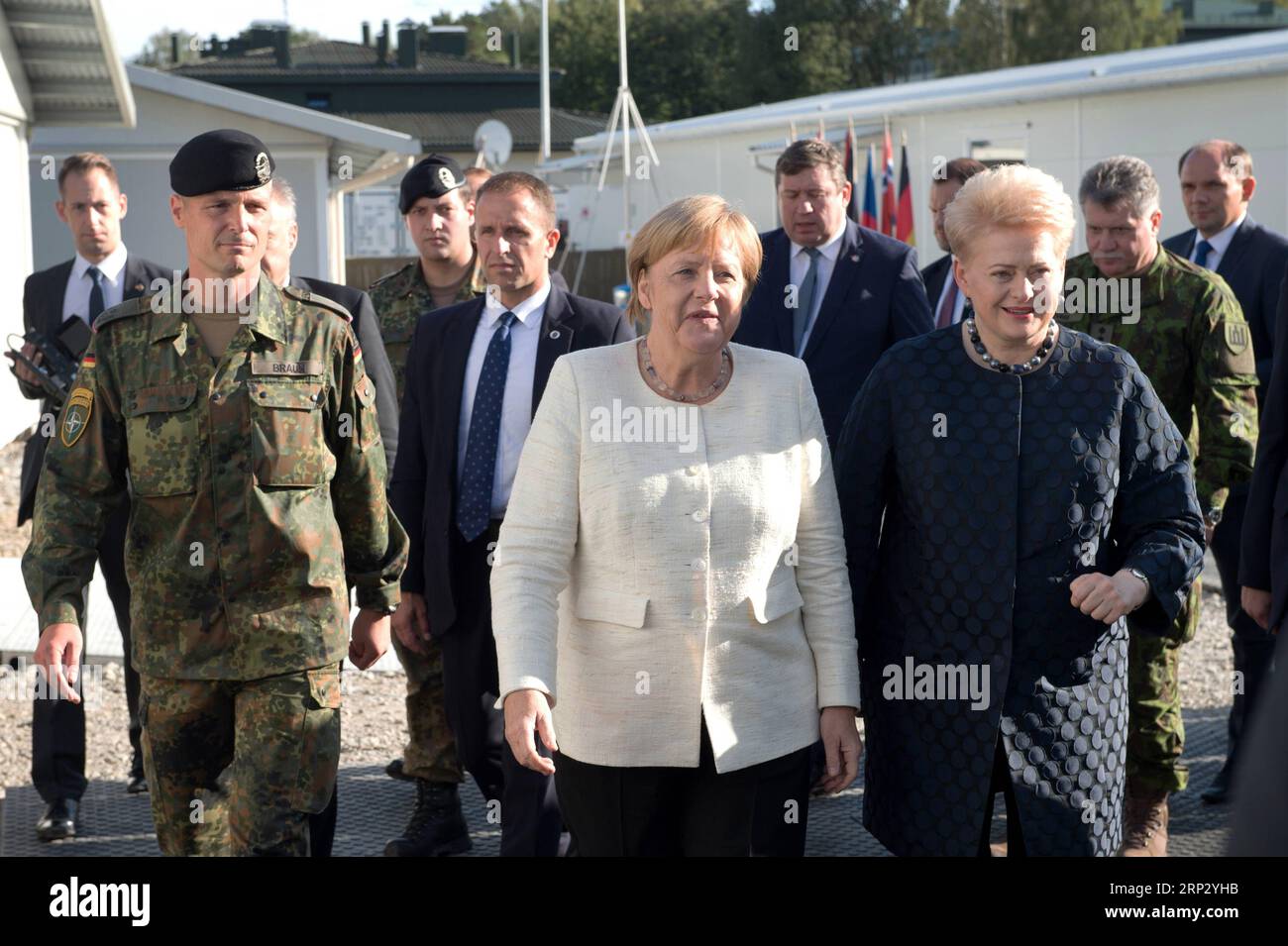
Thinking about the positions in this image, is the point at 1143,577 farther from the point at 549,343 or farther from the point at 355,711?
the point at 355,711

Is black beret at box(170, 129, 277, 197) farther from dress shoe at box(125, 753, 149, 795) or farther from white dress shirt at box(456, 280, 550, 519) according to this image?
dress shoe at box(125, 753, 149, 795)

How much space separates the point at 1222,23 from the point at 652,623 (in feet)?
259

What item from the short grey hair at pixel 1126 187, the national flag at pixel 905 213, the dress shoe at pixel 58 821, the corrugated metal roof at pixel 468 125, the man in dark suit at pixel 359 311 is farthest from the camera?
the corrugated metal roof at pixel 468 125

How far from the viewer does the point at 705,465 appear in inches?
134

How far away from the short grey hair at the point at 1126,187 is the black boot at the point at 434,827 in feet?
9.72

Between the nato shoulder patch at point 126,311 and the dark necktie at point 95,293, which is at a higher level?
the dark necktie at point 95,293

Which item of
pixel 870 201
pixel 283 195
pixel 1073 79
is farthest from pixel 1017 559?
pixel 870 201

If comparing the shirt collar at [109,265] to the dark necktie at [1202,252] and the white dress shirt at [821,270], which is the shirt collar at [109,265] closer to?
the white dress shirt at [821,270]

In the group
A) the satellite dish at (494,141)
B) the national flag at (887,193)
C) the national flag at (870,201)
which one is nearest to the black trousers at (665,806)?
the national flag at (870,201)

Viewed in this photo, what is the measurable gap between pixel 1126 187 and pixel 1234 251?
5.51 feet

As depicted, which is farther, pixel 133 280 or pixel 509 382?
Answer: pixel 133 280

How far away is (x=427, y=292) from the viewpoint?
21.6ft

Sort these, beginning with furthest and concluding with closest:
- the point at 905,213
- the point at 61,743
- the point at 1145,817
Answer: the point at 905,213
the point at 61,743
the point at 1145,817

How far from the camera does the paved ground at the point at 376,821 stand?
557 centimetres
